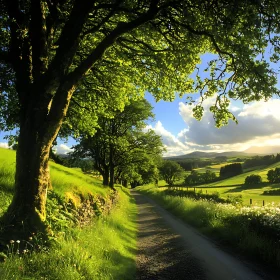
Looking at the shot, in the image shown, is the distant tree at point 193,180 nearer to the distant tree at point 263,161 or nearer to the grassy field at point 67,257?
the distant tree at point 263,161

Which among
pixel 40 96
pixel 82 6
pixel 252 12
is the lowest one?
pixel 40 96

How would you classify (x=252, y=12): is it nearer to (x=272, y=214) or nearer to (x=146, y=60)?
(x=146, y=60)

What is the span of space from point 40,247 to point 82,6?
6.69 m

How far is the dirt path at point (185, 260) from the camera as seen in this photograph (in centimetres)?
898

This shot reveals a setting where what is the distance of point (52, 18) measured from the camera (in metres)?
9.63

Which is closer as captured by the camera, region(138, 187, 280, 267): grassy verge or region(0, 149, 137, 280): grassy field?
region(0, 149, 137, 280): grassy field

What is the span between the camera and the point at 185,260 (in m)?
10.6

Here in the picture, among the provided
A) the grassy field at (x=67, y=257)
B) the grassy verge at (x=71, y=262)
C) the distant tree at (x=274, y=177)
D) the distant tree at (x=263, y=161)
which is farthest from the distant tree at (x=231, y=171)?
the grassy verge at (x=71, y=262)

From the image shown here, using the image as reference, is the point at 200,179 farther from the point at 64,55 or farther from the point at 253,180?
the point at 64,55

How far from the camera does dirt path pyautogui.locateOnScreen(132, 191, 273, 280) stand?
29.5 feet

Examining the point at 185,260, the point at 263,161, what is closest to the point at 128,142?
the point at 185,260

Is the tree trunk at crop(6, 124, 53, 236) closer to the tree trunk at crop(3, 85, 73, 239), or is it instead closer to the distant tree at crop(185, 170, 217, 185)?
the tree trunk at crop(3, 85, 73, 239)

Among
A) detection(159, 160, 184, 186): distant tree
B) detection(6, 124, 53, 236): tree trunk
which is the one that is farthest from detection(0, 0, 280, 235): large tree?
detection(159, 160, 184, 186): distant tree

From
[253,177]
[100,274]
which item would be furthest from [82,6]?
[253,177]
